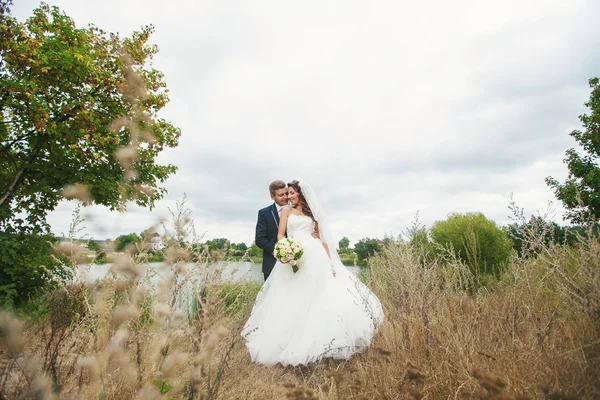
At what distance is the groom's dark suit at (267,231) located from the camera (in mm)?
5783

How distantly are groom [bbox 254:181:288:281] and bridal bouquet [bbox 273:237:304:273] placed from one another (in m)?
1.16

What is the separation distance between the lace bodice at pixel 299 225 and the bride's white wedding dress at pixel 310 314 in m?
0.03

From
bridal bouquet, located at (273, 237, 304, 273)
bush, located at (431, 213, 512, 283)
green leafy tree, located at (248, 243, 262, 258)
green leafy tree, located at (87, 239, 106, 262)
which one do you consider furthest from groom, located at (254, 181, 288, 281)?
bush, located at (431, 213, 512, 283)

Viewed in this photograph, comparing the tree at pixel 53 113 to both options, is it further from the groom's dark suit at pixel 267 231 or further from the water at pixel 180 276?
the water at pixel 180 276

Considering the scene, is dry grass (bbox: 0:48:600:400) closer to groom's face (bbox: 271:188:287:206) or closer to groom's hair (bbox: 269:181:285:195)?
groom's face (bbox: 271:188:287:206)

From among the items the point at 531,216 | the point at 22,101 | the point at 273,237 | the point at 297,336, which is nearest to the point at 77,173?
the point at 22,101

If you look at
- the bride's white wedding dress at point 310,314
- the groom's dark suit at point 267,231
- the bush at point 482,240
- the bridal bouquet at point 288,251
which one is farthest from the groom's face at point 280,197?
the bush at point 482,240

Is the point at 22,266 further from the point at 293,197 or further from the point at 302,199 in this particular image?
the point at 302,199

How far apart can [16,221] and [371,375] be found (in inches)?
323

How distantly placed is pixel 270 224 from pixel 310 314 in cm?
214

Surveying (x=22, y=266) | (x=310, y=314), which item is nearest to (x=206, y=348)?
(x=310, y=314)

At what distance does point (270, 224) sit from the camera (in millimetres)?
5887

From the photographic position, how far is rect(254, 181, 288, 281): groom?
5.81 meters

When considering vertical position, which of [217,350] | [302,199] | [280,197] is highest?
[280,197]
